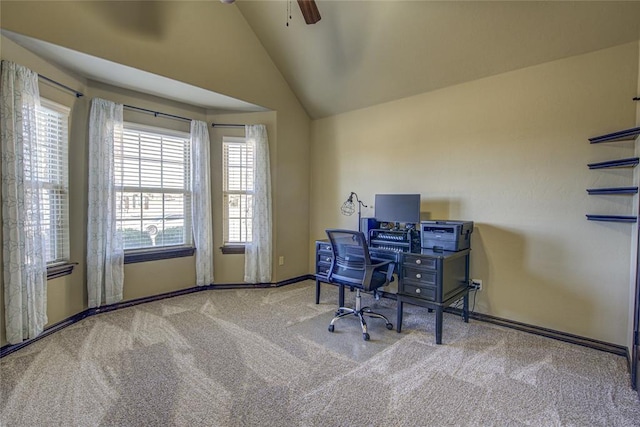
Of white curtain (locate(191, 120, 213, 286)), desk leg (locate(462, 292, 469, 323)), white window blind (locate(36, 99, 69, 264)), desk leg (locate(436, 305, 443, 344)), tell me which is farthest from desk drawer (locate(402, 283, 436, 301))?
white window blind (locate(36, 99, 69, 264))

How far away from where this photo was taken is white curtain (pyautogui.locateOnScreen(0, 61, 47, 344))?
92.0 inches

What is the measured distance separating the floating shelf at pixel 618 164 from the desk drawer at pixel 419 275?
1.60 meters

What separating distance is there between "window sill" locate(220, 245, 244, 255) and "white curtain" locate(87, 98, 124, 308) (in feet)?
4.13

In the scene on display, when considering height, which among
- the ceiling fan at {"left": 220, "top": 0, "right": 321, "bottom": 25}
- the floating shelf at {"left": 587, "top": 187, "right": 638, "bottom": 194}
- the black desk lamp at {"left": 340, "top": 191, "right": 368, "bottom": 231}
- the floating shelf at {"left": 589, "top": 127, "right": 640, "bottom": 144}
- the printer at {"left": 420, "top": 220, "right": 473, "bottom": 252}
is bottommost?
the printer at {"left": 420, "top": 220, "right": 473, "bottom": 252}

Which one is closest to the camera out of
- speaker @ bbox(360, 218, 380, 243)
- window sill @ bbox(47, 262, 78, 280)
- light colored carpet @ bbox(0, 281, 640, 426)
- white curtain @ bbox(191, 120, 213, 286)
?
light colored carpet @ bbox(0, 281, 640, 426)

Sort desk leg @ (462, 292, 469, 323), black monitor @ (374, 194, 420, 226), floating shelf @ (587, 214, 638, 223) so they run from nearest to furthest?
floating shelf @ (587, 214, 638, 223) → desk leg @ (462, 292, 469, 323) → black monitor @ (374, 194, 420, 226)

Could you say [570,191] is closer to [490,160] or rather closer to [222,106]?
[490,160]

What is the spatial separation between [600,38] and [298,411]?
12.1ft

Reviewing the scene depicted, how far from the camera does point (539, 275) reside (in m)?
2.86

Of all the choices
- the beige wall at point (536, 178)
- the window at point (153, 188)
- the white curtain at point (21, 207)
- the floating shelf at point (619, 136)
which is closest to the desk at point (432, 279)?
the beige wall at point (536, 178)

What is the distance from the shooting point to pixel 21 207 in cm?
241

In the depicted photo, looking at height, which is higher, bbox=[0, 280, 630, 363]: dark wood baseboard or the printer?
the printer

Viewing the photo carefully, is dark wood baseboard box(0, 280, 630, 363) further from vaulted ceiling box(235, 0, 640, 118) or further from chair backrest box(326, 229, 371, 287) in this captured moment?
vaulted ceiling box(235, 0, 640, 118)

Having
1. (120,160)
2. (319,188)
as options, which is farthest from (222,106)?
(319,188)
